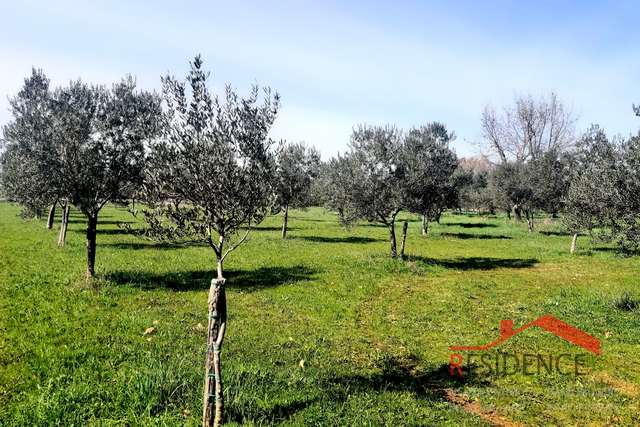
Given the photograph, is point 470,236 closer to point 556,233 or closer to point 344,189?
point 556,233

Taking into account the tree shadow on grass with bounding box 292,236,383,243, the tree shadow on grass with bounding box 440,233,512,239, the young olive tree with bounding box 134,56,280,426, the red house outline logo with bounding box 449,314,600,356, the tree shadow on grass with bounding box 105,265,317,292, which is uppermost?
the young olive tree with bounding box 134,56,280,426

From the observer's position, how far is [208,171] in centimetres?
754

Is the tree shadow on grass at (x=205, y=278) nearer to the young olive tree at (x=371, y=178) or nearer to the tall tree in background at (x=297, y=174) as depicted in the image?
the young olive tree at (x=371, y=178)

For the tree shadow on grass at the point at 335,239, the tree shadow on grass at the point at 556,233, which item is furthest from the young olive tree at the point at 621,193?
the tree shadow on grass at the point at 556,233

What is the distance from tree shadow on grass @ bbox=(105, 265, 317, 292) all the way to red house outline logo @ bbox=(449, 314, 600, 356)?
10.2 meters

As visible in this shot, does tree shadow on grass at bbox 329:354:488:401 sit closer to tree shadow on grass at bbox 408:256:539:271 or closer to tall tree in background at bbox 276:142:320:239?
tree shadow on grass at bbox 408:256:539:271

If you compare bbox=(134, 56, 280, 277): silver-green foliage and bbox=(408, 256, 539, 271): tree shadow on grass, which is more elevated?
bbox=(134, 56, 280, 277): silver-green foliage

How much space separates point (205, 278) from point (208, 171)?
1334 cm

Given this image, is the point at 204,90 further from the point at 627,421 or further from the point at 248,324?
the point at 627,421

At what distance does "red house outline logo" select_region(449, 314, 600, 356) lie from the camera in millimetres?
11797

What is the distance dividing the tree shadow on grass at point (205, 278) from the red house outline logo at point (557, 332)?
10173mm

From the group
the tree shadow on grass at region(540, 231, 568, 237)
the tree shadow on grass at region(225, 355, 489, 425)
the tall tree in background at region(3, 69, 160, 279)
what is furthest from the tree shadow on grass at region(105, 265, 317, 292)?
the tree shadow on grass at region(540, 231, 568, 237)

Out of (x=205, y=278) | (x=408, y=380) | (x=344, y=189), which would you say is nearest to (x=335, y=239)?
(x=344, y=189)

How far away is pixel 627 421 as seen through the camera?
25.2 feet
